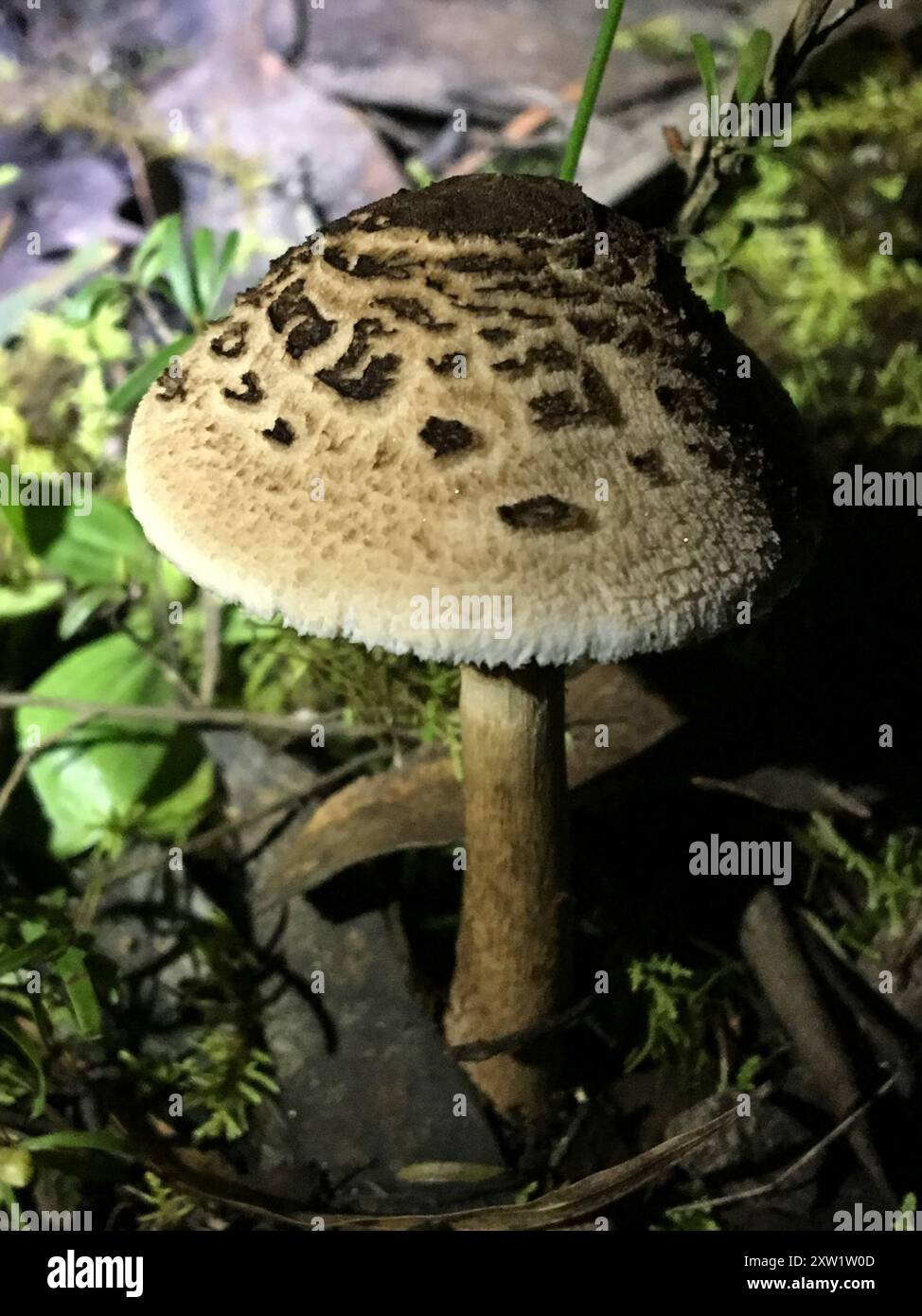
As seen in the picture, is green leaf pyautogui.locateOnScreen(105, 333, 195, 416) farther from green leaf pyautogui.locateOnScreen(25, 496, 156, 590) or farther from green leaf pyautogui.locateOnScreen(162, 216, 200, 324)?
green leaf pyautogui.locateOnScreen(25, 496, 156, 590)

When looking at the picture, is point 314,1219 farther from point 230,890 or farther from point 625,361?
point 625,361

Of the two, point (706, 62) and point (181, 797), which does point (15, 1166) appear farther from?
point (706, 62)

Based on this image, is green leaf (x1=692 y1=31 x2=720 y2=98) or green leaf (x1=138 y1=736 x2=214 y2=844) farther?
green leaf (x1=138 y1=736 x2=214 y2=844)

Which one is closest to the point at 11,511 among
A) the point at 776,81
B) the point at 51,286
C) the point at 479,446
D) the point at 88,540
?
the point at 88,540

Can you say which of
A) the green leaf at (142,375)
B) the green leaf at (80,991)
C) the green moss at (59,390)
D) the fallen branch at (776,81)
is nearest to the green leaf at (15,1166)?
the green leaf at (80,991)

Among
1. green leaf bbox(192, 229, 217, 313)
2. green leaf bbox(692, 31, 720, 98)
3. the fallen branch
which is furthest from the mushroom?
green leaf bbox(192, 229, 217, 313)

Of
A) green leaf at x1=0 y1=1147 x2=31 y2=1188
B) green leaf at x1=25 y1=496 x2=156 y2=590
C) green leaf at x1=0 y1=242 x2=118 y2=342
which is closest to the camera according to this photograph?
green leaf at x1=0 y1=1147 x2=31 y2=1188
